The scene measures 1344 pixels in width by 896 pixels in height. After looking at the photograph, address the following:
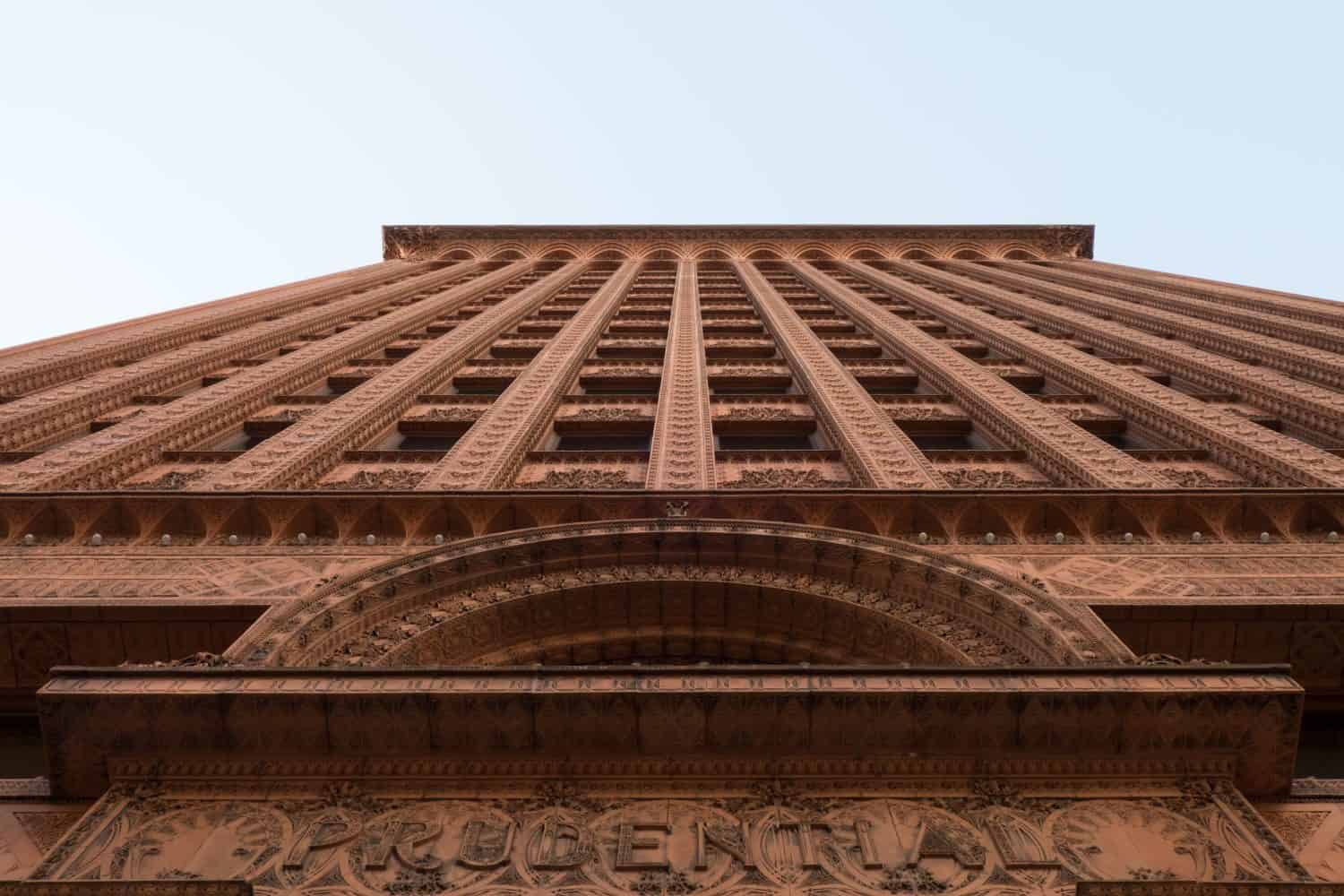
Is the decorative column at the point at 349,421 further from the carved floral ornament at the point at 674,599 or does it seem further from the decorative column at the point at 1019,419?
the decorative column at the point at 1019,419

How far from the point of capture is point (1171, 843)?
6.95m

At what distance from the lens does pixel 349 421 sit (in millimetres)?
18141

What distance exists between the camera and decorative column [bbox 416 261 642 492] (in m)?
15.0

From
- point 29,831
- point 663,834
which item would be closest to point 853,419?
point 663,834

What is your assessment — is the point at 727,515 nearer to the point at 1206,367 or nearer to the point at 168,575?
the point at 168,575

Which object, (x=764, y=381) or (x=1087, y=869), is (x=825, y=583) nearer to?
(x=1087, y=869)

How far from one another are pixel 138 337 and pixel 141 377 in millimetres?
4227

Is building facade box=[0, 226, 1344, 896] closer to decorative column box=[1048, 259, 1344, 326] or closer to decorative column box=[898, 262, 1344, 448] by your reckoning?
decorative column box=[898, 262, 1344, 448]

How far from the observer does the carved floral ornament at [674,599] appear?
10.3m

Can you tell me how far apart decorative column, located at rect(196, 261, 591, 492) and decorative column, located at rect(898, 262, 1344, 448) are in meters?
15.9

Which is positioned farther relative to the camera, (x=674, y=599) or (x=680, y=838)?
(x=674, y=599)

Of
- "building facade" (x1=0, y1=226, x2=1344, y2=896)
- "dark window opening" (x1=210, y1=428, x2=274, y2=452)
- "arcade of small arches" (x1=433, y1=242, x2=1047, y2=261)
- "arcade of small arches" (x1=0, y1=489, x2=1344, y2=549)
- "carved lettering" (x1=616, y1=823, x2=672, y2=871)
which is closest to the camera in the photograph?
"carved lettering" (x1=616, y1=823, x2=672, y2=871)

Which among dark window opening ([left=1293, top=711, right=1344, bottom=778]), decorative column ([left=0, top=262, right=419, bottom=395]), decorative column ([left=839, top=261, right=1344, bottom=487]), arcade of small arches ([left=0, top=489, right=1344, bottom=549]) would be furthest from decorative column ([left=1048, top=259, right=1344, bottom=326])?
decorative column ([left=0, top=262, right=419, bottom=395])

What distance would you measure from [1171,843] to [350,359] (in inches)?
874
